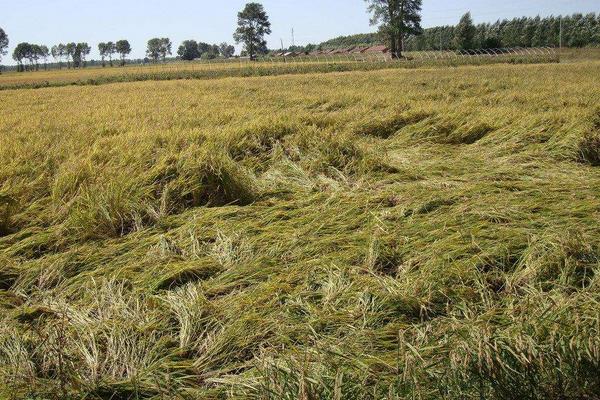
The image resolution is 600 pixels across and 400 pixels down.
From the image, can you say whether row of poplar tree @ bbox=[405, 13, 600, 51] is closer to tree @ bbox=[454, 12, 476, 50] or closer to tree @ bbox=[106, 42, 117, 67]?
tree @ bbox=[454, 12, 476, 50]

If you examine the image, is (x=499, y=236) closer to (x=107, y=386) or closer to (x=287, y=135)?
(x=107, y=386)

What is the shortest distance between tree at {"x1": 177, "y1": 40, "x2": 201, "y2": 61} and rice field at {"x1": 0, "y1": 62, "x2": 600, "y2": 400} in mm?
116288

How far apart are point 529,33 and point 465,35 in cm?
867

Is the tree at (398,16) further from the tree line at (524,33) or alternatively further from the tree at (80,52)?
the tree at (80,52)

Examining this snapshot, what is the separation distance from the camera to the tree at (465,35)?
59.1 metres

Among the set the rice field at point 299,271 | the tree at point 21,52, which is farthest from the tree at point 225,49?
the rice field at point 299,271

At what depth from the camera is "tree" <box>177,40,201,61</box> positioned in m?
115

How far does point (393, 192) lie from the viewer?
3.61 metres

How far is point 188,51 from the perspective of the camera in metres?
116

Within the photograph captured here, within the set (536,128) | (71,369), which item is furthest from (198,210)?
(536,128)

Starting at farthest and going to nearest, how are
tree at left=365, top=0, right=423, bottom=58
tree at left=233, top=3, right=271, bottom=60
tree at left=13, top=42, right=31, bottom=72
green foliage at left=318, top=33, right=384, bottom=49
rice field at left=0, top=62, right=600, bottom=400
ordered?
green foliage at left=318, top=33, right=384, bottom=49
tree at left=13, top=42, right=31, bottom=72
tree at left=233, top=3, right=271, bottom=60
tree at left=365, top=0, right=423, bottom=58
rice field at left=0, top=62, right=600, bottom=400

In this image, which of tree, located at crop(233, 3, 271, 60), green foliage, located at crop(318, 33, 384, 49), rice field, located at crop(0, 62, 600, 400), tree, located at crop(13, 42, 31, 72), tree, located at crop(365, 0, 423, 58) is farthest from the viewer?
green foliage, located at crop(318, 33, 384, 49)

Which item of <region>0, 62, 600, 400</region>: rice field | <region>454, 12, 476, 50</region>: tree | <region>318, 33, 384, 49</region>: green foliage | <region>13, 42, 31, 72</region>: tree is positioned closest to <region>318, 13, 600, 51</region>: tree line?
<region>454, 12, 476, 50</region>: tree

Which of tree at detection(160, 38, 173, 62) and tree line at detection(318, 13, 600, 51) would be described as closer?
tree line at detection(318, 13, 600, 51)
